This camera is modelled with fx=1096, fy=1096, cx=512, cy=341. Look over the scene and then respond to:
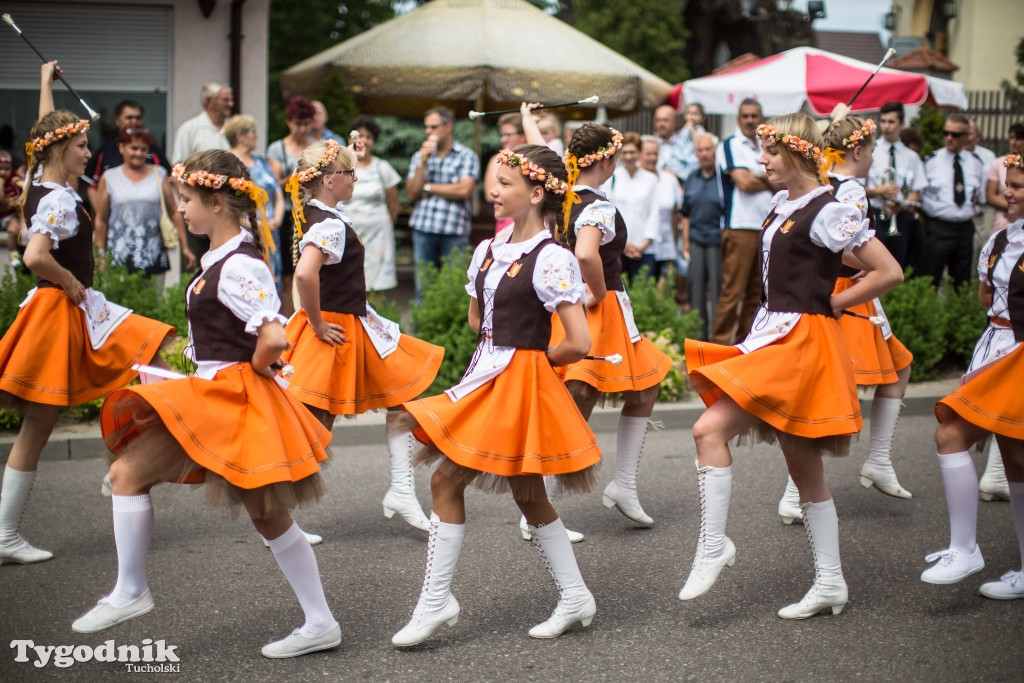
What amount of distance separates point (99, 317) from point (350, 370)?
4.23 feet

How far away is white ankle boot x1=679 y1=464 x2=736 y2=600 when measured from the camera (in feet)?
15.0

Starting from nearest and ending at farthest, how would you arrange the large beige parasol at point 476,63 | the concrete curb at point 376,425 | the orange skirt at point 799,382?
1. the orange skirt at point 799,382
2. the concrete curb at point 376,425
3. the large beige parasol at point 476,63

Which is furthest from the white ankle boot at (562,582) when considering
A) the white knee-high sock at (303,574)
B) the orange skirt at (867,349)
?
the orange skirt at (867,349)

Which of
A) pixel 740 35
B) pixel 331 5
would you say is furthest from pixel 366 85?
pixel 740 35

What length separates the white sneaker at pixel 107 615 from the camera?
4020mm

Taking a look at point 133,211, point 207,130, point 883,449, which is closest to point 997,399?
point 883,449

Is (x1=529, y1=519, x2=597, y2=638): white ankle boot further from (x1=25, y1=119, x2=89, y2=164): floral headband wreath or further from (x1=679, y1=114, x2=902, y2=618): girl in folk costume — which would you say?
(x1=25, y1=119, x2=89, y2=164): floral headband wreath

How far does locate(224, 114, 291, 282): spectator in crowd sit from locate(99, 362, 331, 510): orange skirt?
4723 millimetres

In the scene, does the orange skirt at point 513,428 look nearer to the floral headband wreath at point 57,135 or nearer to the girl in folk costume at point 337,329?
the girl in folk costume at point 337,329

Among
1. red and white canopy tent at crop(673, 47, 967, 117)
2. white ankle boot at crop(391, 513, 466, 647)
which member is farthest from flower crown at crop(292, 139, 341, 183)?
red and white canopy tent at crop(673, 47, 967, 117)

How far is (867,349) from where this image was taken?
19.7ft

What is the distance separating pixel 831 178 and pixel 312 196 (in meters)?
2.77

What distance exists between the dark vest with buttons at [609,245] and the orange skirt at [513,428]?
3.96 feet

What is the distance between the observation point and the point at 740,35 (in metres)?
35.1
